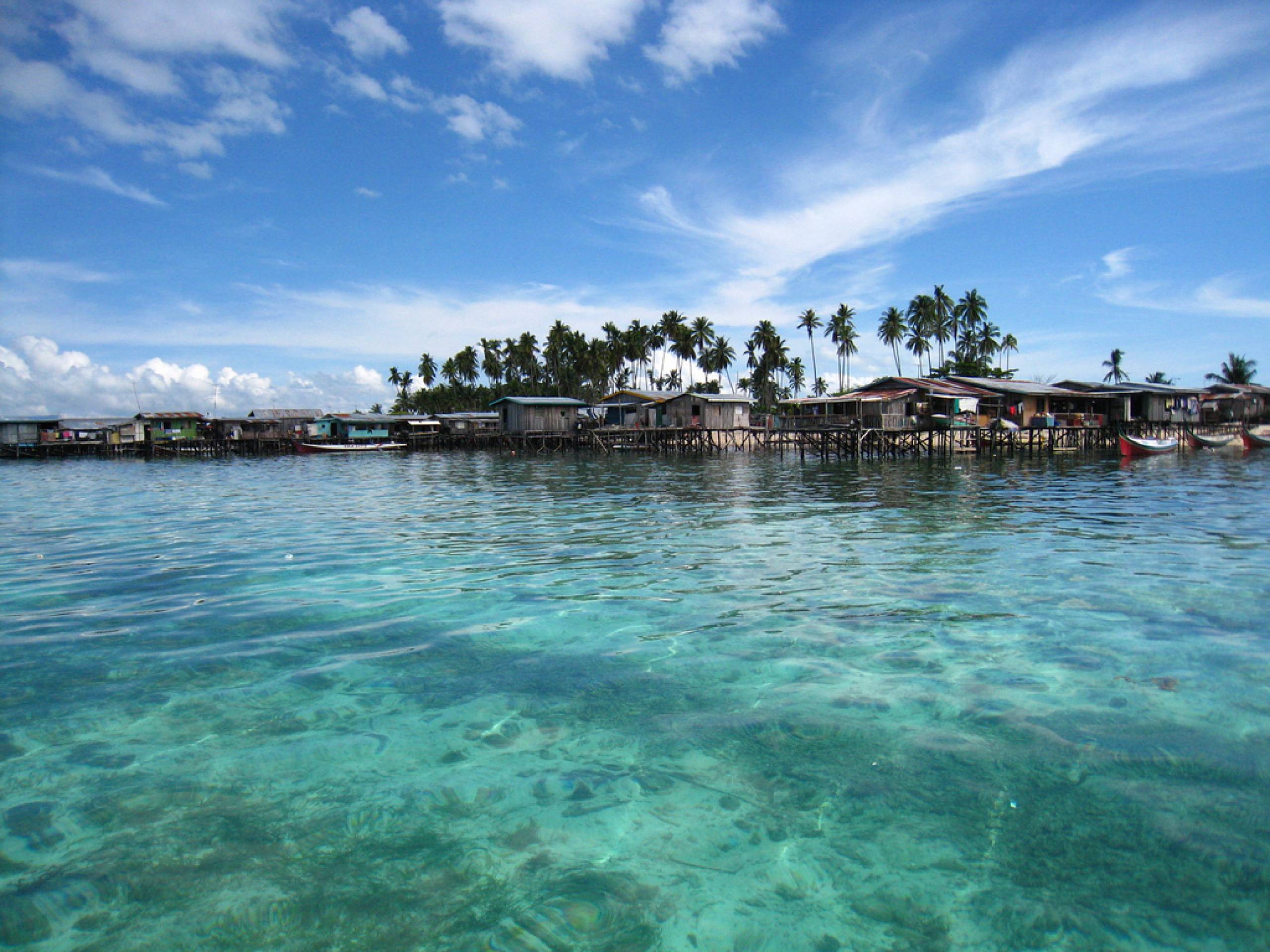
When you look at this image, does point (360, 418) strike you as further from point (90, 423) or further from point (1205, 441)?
point (1205, 441)

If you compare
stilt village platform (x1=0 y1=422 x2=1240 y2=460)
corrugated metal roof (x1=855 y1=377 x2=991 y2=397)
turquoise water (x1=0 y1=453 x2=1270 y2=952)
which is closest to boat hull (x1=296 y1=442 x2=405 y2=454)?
stilt village platform (x1=0 y1=422 x2=1240 y2=460)

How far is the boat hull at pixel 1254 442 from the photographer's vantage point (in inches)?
2163

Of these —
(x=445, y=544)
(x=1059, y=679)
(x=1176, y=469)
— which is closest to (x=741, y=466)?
(x=1176, y=469)

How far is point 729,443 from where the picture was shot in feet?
201

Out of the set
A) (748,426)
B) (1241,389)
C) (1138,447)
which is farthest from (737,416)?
(1241,389)

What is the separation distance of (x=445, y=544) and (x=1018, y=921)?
11956 mm

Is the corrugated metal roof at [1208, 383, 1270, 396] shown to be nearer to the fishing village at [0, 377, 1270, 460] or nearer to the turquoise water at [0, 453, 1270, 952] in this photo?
the fishing village at [0, 377, 1270, 460]

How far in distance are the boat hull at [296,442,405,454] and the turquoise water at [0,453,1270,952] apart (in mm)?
58035

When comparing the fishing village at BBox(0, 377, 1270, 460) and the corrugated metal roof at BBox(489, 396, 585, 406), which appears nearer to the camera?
the fishing village at BBox(0, 377, 1270, 460)

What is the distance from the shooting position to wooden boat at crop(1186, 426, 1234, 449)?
170ft

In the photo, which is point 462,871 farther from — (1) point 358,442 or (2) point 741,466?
(1) point 358,442

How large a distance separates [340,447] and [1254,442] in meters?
75.7

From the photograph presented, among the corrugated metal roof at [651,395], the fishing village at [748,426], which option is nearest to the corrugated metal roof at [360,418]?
the fishing village at [748,426]

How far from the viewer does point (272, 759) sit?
17.0 feet
